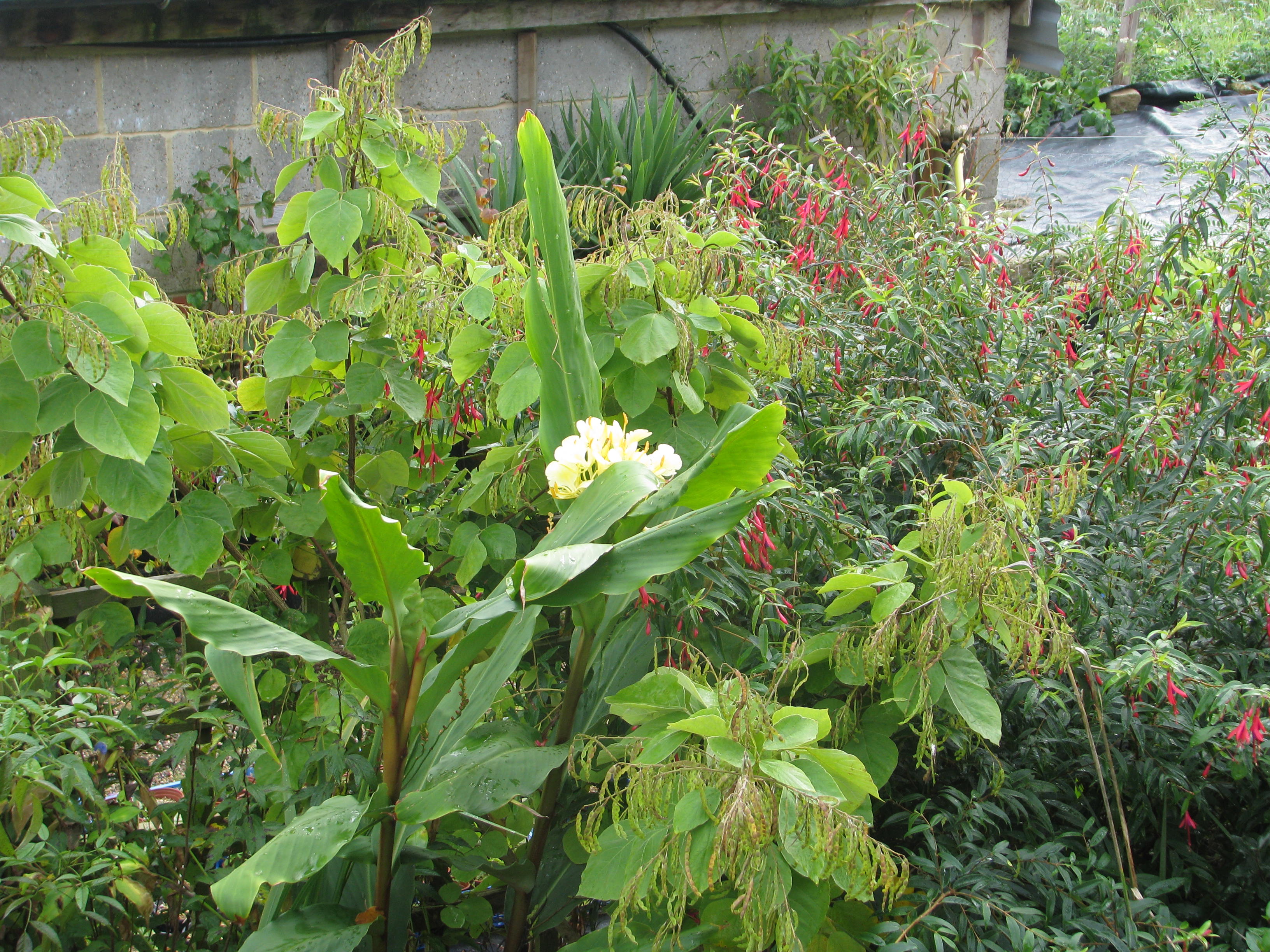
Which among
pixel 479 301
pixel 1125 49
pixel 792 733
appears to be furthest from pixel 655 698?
pixel 1125 49

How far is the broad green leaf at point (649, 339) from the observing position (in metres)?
1.75

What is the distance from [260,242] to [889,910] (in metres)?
4.01

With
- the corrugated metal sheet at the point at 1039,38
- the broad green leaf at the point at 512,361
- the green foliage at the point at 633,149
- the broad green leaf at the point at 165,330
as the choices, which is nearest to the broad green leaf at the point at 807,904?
the broad green leaf at the point at 512,361

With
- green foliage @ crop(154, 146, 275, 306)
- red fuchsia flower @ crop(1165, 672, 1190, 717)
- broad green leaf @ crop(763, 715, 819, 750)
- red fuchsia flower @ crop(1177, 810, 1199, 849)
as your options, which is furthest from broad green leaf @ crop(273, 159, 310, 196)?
green foliage @ crop(154, 146, 275, 306)

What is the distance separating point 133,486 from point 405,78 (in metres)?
3.76

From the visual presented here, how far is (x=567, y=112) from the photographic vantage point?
5.48m

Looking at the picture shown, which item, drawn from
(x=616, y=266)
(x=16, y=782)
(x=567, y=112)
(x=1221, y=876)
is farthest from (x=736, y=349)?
(x=567, y=112)

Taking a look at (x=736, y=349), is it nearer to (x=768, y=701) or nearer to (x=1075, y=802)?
(x=768, y=701)

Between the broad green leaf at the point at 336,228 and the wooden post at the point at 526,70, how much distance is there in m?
3.61

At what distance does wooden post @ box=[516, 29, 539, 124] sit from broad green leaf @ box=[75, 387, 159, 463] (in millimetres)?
4004

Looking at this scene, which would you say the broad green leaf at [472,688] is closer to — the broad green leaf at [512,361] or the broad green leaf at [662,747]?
the broad green leaf at [662,747]

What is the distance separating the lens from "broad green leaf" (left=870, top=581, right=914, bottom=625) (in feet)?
5.12

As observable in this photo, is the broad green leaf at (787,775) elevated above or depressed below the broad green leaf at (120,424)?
below

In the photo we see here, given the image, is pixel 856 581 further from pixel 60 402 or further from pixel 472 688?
pixel 60 402
